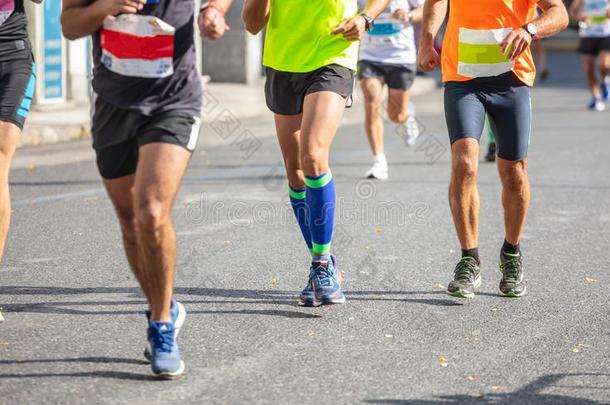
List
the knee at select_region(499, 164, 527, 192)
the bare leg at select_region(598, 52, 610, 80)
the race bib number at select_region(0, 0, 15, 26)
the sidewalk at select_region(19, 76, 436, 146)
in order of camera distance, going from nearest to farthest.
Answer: the race bib number at select_region(0, 0, 15, 26), the knee at select_region(499, 164, 527, 192), the sidewalk at select_region(19, 76, 436, 146), the bare leg at select_region(598, 52, 610, 80)

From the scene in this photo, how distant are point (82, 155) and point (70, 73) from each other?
3541mm

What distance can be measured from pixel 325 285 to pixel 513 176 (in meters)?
1.15

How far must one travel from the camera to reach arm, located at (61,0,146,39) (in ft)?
15.0

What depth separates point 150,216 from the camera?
457cm

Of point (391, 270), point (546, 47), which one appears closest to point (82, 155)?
point (391, 270)

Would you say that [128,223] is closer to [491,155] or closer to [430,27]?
[430,27]

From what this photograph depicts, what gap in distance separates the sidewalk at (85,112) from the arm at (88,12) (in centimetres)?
785

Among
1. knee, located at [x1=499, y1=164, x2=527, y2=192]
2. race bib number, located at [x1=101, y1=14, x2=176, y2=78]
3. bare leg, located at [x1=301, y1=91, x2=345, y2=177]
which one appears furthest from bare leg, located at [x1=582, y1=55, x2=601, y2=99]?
race bib number, located at [x1=101, y1=14, x2=176, y2=78]

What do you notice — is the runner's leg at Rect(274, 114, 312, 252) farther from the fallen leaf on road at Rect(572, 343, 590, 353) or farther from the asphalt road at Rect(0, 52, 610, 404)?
the fallen leaf on road at Rect(572, 343, 590, 353)

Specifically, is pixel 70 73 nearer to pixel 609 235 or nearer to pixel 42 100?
pixel 42 100

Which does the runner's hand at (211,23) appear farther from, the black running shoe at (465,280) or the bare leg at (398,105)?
the bare leg at (398,105)

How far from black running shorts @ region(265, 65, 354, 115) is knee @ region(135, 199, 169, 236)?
163cm

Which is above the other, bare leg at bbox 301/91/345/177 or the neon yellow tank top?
the neon yellow tank top

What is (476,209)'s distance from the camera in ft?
20.8
